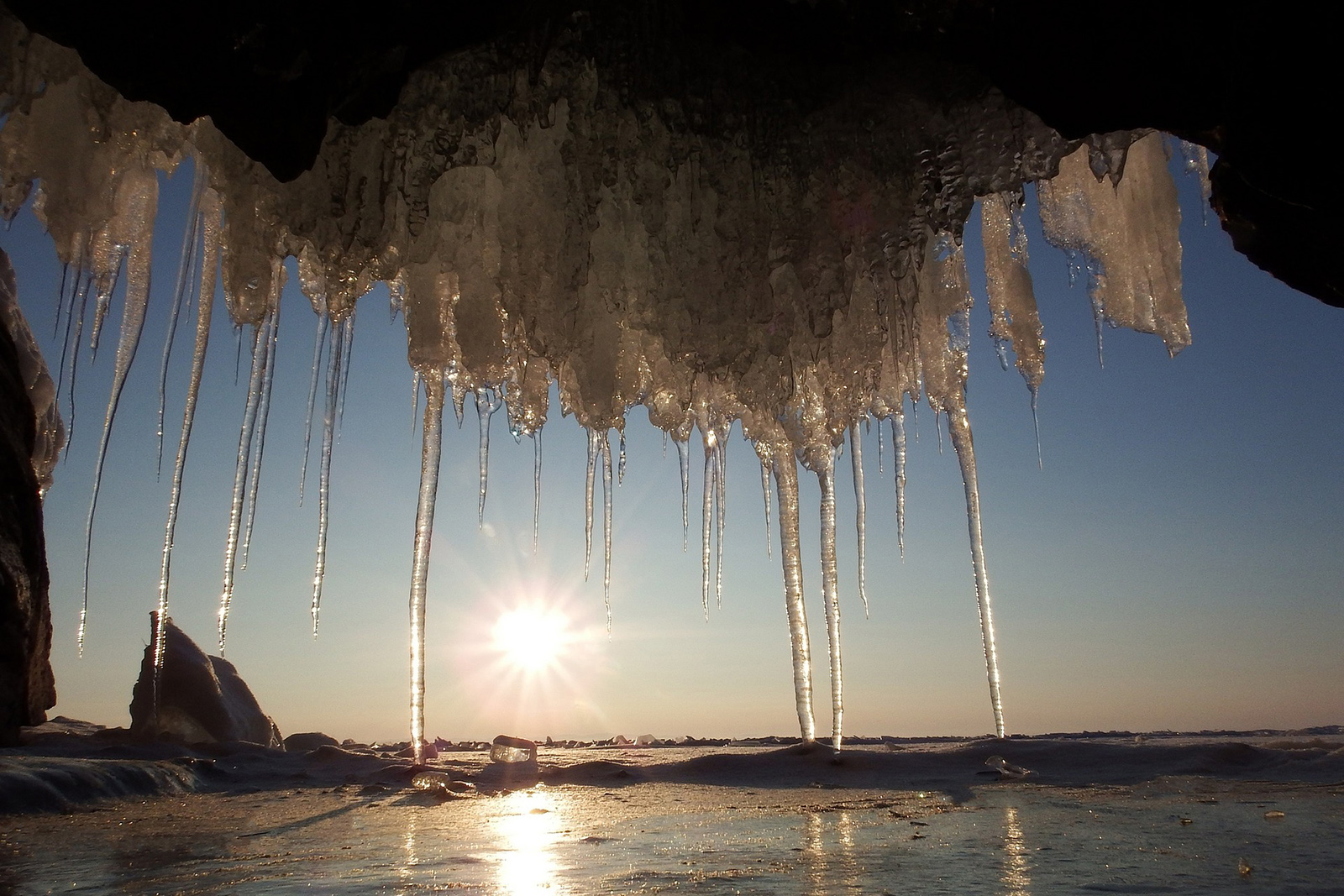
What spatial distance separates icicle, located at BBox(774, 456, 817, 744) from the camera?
5992 mm

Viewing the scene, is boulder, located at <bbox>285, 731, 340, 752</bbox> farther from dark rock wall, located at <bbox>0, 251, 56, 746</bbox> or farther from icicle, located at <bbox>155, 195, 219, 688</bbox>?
icicle, located at <bbox>155, 195, 219, 688</bbox>

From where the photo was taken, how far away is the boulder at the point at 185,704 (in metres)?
9.21

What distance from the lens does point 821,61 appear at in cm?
391

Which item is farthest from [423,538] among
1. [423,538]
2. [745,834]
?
[745,834]

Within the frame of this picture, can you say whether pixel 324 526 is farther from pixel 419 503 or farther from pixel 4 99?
pixel 4 99

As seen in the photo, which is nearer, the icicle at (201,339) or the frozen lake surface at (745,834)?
the frozen lake surface at (745,834)

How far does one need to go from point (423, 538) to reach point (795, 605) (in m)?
2.63

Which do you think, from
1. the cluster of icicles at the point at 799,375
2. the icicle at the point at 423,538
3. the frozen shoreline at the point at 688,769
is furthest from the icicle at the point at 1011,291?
the icicle at the point at 423,538

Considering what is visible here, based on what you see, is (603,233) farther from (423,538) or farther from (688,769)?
(688,769)

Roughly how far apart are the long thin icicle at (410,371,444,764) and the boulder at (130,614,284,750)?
5.03 meters

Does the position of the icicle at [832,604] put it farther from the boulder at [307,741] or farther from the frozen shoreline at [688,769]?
the boulder at [307,741]

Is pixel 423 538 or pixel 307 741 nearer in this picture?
pixel 423 538

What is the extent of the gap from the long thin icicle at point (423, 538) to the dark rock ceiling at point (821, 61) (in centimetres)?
235

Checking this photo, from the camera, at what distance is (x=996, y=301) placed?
19.0 feet
